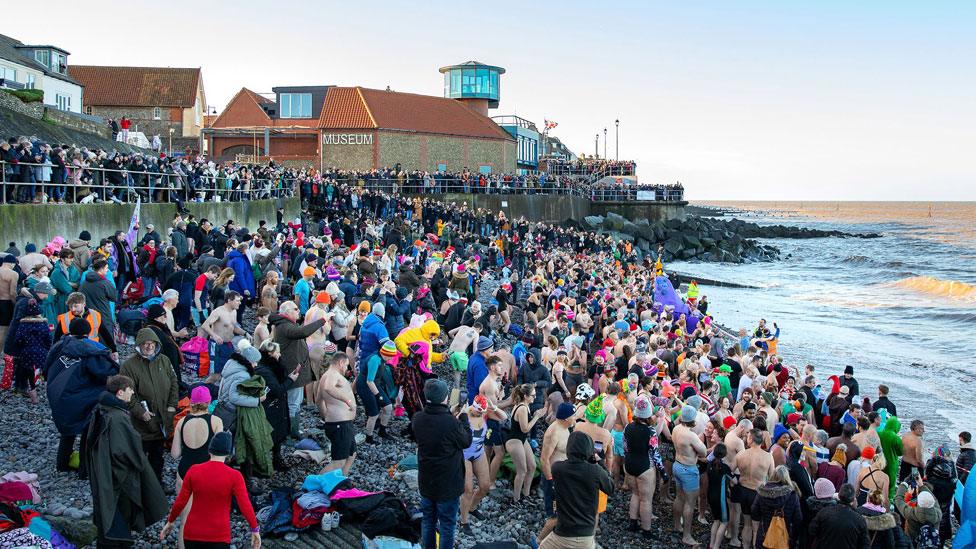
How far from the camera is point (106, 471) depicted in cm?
596

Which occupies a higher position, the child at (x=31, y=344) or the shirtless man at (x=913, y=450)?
the child at (x=31, y=344)

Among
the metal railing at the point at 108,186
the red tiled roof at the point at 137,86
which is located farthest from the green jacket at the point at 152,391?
→ the red tiled roof at the point at 137,86

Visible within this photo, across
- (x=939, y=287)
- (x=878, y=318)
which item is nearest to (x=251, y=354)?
(x=878, y=318)

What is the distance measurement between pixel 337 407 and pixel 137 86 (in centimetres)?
5799

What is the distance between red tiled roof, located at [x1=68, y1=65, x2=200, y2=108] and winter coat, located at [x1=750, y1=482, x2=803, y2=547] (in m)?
57.9

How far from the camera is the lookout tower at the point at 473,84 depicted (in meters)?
57.9

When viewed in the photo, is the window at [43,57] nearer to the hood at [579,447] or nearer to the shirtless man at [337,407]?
the shirtless man at [337,407]

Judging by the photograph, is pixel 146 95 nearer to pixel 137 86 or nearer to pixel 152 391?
pixel 137 86

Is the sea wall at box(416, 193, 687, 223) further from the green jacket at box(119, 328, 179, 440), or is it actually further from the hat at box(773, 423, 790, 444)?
the green jacket at box(119, 328, 179, 440)

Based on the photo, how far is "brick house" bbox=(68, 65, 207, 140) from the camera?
189 feet

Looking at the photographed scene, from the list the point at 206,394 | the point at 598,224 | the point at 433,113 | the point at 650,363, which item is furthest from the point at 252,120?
the point at 206,394

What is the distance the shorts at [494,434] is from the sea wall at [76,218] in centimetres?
949

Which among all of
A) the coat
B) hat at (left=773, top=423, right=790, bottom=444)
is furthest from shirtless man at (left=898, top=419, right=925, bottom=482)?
the coat

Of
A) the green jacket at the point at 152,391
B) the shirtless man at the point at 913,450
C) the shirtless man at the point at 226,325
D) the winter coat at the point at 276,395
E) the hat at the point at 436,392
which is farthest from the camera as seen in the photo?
the shirtless man at the point at 913,450
